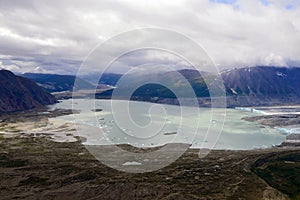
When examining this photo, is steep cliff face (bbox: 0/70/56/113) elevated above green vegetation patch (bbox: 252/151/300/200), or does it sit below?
above

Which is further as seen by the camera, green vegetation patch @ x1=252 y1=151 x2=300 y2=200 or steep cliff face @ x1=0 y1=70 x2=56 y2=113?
steep cliff face @ x1=0 y1=70 x2=56 y2=113

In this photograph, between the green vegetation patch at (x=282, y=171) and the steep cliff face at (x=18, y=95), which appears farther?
the steep cliff face at (x=18, y=95)

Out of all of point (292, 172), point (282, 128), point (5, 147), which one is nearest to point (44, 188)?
point (5, 147)

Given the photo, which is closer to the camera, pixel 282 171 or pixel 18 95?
pixel 282 171

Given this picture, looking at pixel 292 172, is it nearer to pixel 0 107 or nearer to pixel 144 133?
pixel 144 133

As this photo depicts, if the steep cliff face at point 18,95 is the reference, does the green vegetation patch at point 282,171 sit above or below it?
below

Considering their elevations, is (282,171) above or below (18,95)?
below

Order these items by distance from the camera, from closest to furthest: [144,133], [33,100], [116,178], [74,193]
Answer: [74,193] < [116,178] < [144,133] < [33,100]

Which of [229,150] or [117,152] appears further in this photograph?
[229,150]
